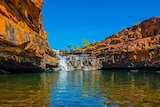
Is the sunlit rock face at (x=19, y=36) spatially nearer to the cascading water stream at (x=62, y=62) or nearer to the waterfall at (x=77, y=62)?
the cascading water stream at (x=62, y=62)

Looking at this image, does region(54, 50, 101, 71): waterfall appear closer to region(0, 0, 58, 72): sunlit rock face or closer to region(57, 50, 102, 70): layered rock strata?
region(57, 50, 102, 70): layered rock strata

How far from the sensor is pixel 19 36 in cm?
4819

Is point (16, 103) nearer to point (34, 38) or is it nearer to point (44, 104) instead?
point (44, 104)

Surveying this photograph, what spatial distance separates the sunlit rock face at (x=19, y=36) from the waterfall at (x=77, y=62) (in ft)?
107

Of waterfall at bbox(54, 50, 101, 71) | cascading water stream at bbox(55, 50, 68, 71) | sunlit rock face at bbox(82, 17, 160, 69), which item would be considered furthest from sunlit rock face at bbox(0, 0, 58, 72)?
sunlit rock face at bbox(82, 17, 160, 69)

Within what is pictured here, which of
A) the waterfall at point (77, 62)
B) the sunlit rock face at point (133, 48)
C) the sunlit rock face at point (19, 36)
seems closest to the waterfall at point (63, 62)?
the waterfall at point (77, 62)

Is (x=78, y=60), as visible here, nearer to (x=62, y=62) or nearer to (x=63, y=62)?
Result: (x=63, y=62)

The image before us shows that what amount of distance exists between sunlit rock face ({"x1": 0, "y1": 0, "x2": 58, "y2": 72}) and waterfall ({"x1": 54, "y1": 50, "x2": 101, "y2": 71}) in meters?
32.6

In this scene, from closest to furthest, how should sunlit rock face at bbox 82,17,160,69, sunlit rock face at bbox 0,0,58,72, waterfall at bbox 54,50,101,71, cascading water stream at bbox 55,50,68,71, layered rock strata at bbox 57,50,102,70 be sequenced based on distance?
sunlit rock face at bbox 0,0,58,72, sunlit rock face at bbox 82,17,160,69, cascading water stream at bbox 55,50,68,71, waterfall at bbox 54,50,101,71, layered rock strata at bbox 57,50,102,70

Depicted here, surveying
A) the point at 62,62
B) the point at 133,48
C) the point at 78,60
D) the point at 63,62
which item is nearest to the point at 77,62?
the point at 78,60

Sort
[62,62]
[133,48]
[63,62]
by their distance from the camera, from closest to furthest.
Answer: [133,48] < [62,62] < [63,62]

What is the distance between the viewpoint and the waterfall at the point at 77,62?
96844mm

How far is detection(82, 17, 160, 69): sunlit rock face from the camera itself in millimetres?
82562

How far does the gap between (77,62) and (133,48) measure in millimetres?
22081
